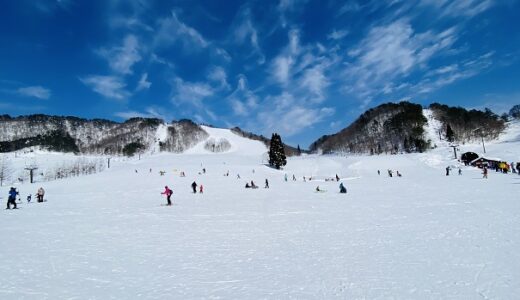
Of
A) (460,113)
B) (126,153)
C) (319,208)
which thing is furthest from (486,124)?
(126,153)

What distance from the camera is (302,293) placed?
6.76m

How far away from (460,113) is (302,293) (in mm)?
186437

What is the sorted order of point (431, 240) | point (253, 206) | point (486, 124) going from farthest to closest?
point (486, 124), point (253, 206), point (431, 240)

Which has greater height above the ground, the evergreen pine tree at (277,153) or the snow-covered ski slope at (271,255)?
the evergreen pine tree at (277,153)

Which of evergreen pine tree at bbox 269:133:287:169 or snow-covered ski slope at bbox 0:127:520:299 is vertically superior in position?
evergreen pine tree at bbox 269:133:287:169

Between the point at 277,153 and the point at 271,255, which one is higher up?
the point at 277,153

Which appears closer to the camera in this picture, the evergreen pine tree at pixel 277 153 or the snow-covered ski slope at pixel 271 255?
the snow-covered ski slope at pixel 271 255

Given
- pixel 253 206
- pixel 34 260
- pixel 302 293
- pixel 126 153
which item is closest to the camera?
pixel 302 293

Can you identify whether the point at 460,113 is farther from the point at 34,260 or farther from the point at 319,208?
the point at 34,260

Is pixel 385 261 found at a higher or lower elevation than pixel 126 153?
lower

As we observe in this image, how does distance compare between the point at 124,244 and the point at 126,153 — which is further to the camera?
the point at 126,153

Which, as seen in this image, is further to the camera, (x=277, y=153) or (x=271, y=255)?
(x=277, y=153)

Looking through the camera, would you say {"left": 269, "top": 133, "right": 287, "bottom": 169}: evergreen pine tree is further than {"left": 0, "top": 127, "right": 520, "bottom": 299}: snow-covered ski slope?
Yes

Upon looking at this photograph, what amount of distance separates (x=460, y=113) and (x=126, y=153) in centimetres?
19343
